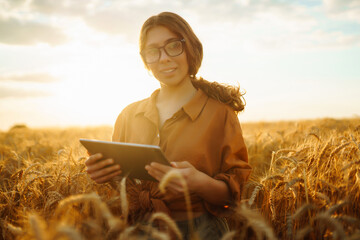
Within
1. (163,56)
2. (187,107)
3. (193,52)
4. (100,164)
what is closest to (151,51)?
(163,56)

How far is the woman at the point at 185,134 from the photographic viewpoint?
6.14 feet

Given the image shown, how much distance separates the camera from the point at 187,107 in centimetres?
211

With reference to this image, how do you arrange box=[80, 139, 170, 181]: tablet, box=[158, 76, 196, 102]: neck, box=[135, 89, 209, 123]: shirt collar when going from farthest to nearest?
box=[158, 76, 196, 102]: neck → box=[135, 89, 209, 123]: shirt collar → box=[80, 139, 170, 181]: tablet

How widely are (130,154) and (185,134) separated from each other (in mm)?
554

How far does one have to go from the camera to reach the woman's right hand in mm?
1847

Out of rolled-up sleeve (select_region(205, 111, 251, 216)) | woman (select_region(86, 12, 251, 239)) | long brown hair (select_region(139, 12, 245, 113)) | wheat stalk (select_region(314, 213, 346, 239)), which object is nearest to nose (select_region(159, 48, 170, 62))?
woman (select_region(86, 12, 251, 239))

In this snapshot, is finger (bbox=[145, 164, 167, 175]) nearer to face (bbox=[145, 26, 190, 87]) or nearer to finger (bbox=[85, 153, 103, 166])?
finger (bbox=[85, 153, 103, 166])

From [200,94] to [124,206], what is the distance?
132cm

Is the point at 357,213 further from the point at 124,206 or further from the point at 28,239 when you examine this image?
the point at 28,239

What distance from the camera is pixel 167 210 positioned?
6.17 ft

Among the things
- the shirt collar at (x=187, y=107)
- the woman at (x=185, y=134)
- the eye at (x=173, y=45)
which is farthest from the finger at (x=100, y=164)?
the eye at (x=173, y=45)

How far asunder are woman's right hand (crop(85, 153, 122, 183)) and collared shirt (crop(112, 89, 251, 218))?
0.22 meters

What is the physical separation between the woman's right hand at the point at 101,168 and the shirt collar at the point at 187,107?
1.79ft

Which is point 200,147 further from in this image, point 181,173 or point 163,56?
point 163,56
